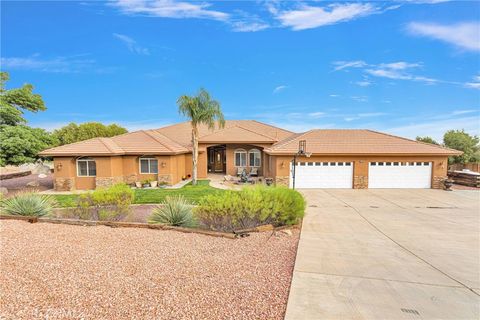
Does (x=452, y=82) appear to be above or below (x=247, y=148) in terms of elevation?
above

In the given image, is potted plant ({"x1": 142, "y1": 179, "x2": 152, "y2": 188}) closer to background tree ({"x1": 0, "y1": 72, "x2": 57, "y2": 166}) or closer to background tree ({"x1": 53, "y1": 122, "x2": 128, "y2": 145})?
background tree ({"x1": 0, "y1": 72, "x2": 57, "y2": 166})

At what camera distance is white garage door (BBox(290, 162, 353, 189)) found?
17016 millimetres

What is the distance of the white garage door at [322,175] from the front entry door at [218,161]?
12.0 meters

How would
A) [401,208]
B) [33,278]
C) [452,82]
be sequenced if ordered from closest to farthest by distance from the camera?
[33,278]
[401,208]
[452,82]

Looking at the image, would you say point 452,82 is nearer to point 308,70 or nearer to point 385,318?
point 308,70

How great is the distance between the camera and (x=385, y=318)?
3395 mm

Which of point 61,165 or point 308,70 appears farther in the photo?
point 308,70

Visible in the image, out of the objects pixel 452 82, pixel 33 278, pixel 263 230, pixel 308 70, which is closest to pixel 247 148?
pixel 308 70

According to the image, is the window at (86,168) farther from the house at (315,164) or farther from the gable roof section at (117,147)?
the gable roof section at (117,147)

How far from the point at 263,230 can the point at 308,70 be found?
18534 millimetres

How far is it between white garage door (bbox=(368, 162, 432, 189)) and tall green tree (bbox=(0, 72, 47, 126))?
78.0 ft

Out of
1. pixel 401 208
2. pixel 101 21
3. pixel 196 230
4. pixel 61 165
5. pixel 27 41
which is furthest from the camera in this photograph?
pixel 61 165

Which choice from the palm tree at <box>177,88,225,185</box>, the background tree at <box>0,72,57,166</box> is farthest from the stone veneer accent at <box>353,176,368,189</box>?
the background tree at <box>0,72,57,166</box>

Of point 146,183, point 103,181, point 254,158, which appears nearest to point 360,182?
point 254,158
